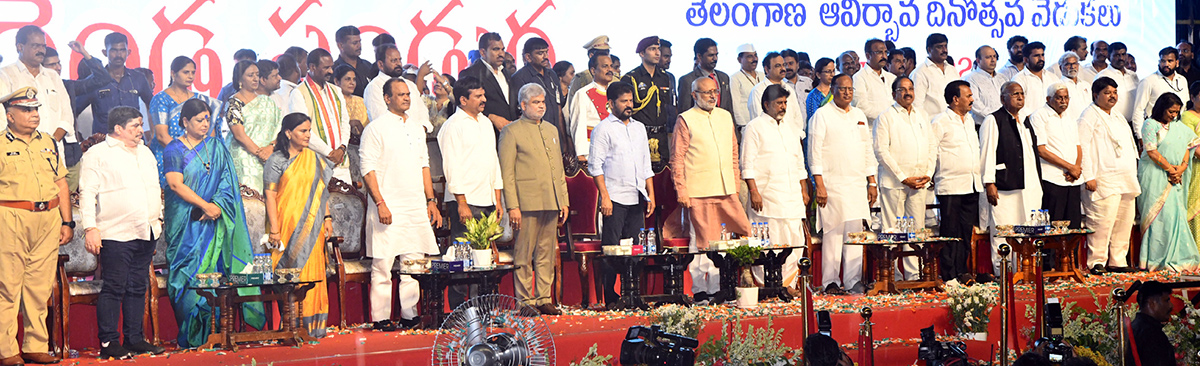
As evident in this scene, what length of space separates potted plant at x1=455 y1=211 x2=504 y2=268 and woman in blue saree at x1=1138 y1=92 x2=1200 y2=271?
18.2ft

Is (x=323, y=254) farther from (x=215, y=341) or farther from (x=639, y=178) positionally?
(x=639, y=178)

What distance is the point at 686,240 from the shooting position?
312 inches

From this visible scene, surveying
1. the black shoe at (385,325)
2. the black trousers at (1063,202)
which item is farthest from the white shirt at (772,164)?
the black shoe at (385,325)

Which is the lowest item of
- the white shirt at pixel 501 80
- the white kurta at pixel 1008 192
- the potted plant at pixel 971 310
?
the potted plant at pixel 971 310

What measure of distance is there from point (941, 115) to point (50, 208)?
6069mm

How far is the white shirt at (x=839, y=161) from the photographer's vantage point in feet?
27.3

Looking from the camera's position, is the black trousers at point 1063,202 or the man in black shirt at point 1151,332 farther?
the black trousers at point 1063,202

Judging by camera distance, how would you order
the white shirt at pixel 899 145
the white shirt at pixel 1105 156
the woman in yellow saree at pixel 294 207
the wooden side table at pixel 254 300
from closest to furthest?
the wooden side table at pixel 254 300
the woman in yellow saree at pixel 294 207
the white shirt at pixel 899 145
the white shirt at pixel 1105 156

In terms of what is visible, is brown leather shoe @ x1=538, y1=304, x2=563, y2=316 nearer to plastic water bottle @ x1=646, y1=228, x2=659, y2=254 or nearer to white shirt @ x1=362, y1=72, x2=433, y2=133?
plastic water bottle @ x1=646, y1=228, x2=659, y2=254

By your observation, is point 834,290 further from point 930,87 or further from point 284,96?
point 284,96

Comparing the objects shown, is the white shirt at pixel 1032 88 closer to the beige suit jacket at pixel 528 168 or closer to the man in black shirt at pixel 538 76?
the man in black shirt at pixel 538 76

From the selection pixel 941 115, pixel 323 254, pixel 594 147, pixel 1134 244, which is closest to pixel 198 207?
pixel 323 254

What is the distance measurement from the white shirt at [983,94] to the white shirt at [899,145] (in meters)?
0.99

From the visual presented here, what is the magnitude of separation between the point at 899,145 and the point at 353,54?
3906 millimetres
